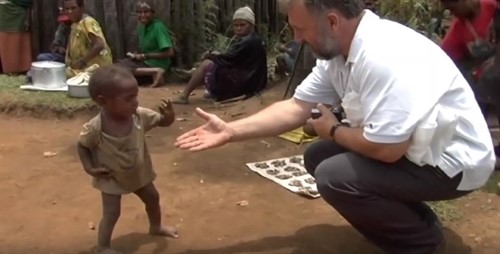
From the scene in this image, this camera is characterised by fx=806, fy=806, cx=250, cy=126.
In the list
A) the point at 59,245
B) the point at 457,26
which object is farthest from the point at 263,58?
the point at 59,245

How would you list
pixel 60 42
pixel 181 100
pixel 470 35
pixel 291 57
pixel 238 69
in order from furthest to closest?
pixel 60 42 → pixel 291 57 → pixel 238 69 → pixel 181 100 → pixel 470 35

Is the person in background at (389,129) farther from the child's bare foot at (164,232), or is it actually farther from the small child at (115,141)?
the child's bare foot at (164,232)

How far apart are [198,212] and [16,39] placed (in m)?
4.79

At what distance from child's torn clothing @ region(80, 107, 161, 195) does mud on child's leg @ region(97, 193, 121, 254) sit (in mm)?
46

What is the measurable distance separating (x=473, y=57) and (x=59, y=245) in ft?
9.28

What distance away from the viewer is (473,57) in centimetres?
506

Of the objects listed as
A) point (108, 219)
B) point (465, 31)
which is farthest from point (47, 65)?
point (108, 219)

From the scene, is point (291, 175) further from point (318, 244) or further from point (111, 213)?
point (111, 213)

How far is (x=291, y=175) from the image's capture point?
462cm

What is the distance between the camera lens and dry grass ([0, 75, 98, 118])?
6398mm

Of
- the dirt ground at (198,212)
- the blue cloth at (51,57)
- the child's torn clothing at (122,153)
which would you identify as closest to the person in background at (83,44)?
the blue cloth at (51,57)

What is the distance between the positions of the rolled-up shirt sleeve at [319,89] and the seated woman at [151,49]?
4.26 metres

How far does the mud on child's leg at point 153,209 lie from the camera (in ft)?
11.7

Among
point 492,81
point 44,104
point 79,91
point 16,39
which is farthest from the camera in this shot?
point 16,39
